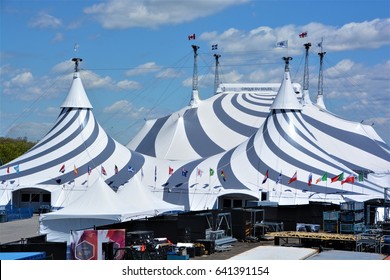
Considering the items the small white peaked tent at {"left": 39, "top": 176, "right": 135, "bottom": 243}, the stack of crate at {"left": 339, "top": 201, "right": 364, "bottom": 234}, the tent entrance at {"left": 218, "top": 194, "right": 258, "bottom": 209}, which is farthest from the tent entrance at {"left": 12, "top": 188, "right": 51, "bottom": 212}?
the stack of crate at {"left": 339, "top": 201, "right": 364, "bottom": 234}

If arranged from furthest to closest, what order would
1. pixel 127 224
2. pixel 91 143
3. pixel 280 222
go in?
pixel 91 143 < pixel 280 222 < pixel 127 224

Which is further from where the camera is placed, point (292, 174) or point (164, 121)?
point (164, 121)

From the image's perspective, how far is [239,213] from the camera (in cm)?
1387

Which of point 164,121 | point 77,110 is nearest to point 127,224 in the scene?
point 77,110

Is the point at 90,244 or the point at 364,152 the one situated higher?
the point at 364,152

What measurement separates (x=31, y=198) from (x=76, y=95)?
384 cm

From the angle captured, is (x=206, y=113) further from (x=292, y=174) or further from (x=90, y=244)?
(x=90, y=244)

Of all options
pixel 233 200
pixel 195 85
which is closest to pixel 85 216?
pixel 233 200

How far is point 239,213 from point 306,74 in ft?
61.3

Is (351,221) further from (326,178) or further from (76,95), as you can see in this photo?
(76,95)

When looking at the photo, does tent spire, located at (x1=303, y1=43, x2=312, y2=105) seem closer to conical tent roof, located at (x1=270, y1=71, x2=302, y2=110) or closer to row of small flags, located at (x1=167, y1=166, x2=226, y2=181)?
conical tent roof, located at (x1=270, y1=71, x2=302, y2=110)

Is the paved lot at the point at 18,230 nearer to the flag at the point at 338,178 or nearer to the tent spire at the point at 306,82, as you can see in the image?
the flag at the point at 338,178

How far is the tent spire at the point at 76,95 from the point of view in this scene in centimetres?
2473

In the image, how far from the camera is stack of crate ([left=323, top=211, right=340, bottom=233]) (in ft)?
46.3
